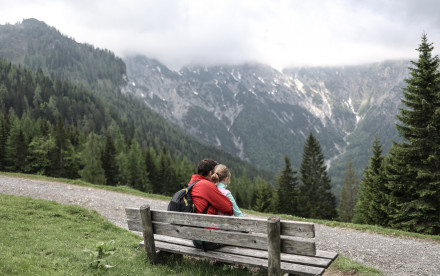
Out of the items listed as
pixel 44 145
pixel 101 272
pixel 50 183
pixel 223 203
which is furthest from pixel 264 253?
pixel 44 145

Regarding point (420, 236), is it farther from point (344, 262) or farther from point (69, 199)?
point (69, 199)

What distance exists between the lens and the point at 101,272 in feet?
21.0

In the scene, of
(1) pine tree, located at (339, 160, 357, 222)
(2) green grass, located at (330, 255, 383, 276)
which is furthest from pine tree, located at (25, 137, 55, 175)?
(1) pine tree, located at (339, 160, 357, 222)

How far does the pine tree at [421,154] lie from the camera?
1802 cm

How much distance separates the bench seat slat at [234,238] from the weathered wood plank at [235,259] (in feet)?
1.48

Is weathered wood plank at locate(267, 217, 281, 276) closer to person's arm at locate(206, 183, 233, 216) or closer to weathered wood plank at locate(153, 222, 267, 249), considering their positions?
weathered wood plank at locate(153, 222, 267, 249)

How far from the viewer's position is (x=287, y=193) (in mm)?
49062

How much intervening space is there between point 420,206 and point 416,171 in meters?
2.23

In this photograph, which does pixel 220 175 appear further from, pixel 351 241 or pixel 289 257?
pixel 351 241

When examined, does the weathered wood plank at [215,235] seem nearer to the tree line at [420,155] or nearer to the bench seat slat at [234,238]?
the bench seat slat at [234,238]

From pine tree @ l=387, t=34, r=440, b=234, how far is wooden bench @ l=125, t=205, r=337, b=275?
15.6 meters

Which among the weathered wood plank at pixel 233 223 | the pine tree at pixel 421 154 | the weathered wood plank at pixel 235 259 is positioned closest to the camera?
the weathered wood plank at pixel 233 223

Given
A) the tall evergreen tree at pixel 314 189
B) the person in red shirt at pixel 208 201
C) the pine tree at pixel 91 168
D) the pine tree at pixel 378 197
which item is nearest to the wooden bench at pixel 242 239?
the person in red shirt at pixel 208 201

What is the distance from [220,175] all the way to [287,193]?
145 feet
